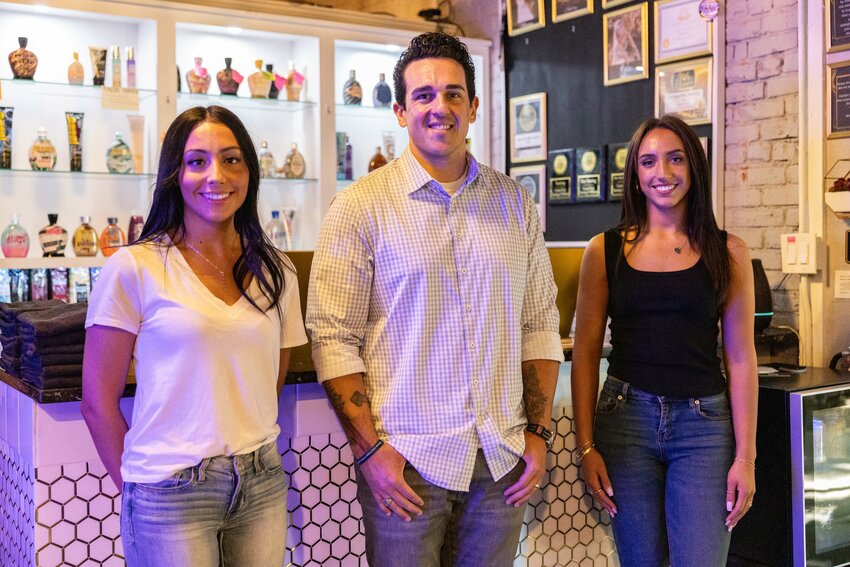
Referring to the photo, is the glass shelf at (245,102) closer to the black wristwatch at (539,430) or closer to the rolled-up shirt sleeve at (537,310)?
the rolled-up shirt sleeve at (537,310)

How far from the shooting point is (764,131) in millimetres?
3287

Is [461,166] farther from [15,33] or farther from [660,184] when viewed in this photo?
[15,33]

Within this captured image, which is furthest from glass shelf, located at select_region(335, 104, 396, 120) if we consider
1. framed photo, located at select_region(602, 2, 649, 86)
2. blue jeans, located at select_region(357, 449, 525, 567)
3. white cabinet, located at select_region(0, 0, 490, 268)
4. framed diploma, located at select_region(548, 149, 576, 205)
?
blue jeans, located at select_region(357, 449, 525, 567)

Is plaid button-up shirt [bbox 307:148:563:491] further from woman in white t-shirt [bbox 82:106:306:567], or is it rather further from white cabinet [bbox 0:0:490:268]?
white cabinet [bbox 0:0:490:268]

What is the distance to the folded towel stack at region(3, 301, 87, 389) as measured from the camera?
69.8 inches

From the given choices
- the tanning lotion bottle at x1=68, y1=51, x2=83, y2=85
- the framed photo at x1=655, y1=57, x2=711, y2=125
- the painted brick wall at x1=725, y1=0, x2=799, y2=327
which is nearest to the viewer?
the painted brick wall at x1=725, y1=0, x2=799, y2=327

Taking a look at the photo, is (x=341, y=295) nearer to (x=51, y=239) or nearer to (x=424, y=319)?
(x=424, y=319)

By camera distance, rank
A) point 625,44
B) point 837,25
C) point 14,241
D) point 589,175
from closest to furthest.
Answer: point 837,25 → point 14,241 → point 625,44 → point 589,175

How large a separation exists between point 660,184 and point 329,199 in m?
2.63

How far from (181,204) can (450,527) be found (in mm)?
842


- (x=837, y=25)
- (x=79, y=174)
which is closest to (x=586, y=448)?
(x=837, y=25)

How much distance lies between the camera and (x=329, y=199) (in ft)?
14.6

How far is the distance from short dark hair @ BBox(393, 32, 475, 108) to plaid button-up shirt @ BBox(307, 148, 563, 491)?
0.18m

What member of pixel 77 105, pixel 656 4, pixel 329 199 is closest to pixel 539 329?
pixel 656 4
